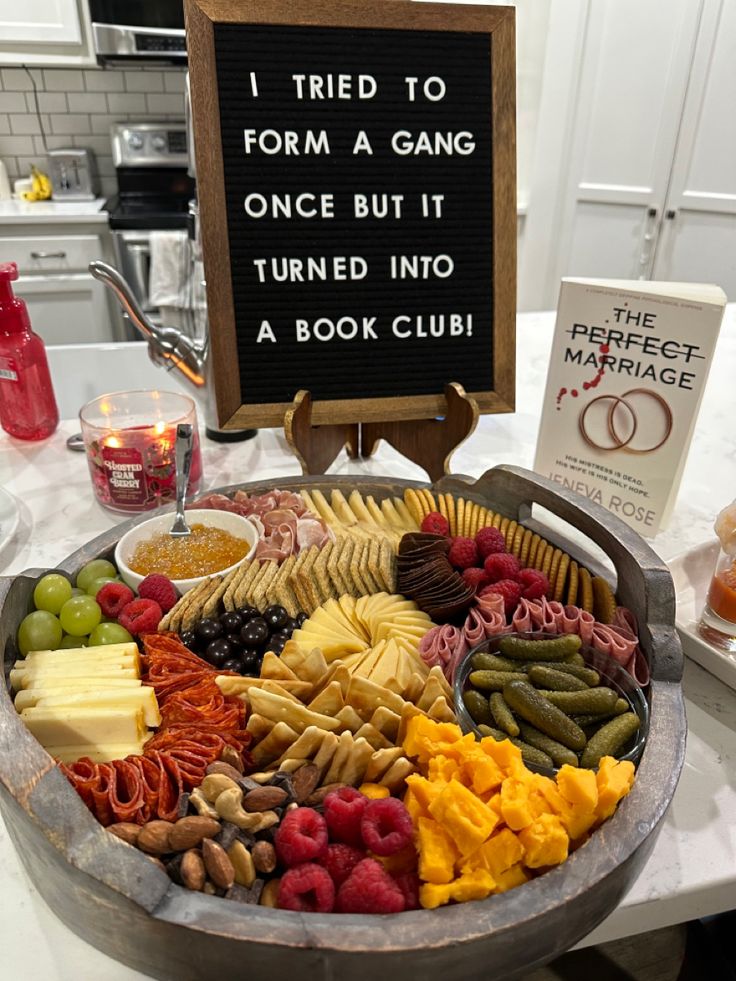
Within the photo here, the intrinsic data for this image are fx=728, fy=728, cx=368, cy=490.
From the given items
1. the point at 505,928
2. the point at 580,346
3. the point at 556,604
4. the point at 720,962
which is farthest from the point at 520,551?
the point at 720,962

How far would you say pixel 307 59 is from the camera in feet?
3.24

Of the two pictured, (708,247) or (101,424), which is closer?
(101,424)

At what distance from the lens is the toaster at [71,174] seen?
3.25 m

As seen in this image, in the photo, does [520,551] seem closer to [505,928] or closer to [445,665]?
[445,665]

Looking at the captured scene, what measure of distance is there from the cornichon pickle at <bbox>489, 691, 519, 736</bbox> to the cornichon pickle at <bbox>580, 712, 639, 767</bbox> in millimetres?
63

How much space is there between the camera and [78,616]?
30.5 inches

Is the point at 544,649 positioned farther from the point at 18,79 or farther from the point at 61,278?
the point at 18,79

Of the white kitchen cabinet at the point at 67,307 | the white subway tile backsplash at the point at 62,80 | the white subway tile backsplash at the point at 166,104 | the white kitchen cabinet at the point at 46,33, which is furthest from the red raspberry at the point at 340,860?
the white subway tile backsplash at the point at 62,80

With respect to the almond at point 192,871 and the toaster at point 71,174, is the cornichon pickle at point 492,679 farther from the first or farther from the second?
the toaster at point 71,174

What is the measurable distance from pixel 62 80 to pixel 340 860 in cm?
375

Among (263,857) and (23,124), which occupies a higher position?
(23,124)

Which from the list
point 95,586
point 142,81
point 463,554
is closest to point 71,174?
point 142,81

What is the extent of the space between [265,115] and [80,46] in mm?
2606

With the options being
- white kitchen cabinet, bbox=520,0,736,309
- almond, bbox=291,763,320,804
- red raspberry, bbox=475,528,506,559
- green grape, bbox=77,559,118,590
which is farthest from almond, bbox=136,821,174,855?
white kitchen cabinet, bbox=520,0,736,309
